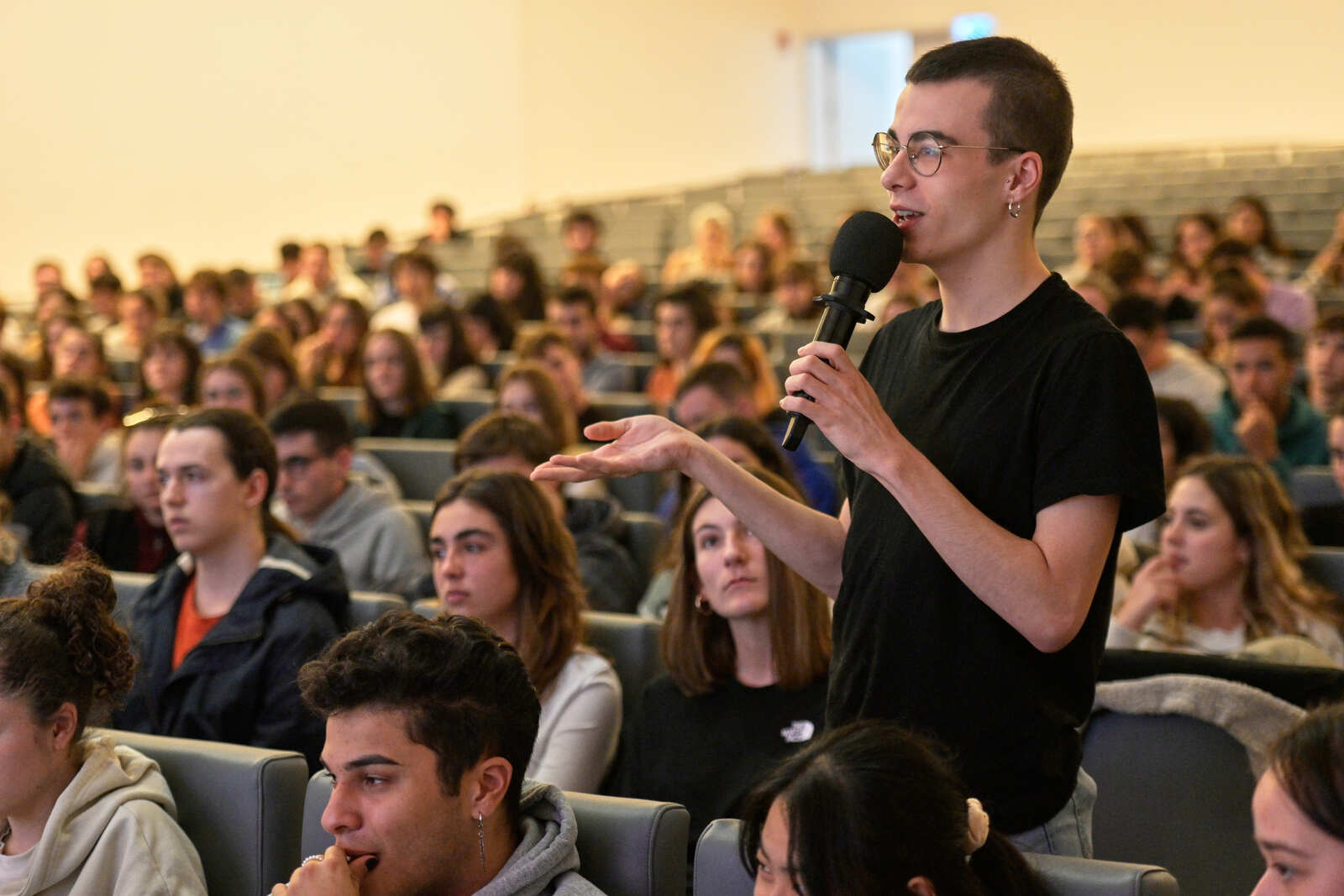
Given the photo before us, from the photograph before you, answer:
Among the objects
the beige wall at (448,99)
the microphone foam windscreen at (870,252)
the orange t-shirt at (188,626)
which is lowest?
the orange t-shirt at (188,626)

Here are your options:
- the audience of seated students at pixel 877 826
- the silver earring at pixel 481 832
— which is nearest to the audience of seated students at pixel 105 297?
the silver earring at pixel 481 832

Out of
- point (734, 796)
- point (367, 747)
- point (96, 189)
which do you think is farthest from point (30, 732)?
point (96, 189)

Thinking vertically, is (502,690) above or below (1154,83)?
below

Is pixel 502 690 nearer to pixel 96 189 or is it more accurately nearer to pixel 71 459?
pixel 71 459

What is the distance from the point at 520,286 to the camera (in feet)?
23.4

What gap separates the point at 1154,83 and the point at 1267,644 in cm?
1379

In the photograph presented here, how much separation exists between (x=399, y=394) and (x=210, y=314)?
8.64ft

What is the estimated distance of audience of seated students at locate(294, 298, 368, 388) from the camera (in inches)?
242

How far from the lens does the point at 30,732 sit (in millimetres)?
1828

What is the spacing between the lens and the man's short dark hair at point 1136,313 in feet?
15.8

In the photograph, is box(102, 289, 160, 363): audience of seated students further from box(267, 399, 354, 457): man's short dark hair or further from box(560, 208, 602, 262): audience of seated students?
box(267, 399, 354, 457): man's short dark hair

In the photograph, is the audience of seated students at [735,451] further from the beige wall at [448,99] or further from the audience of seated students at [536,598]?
the beige wall at [448,99]

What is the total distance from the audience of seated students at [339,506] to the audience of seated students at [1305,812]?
2.67 meters

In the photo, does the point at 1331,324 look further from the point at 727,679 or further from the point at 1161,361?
the point at 727,679
